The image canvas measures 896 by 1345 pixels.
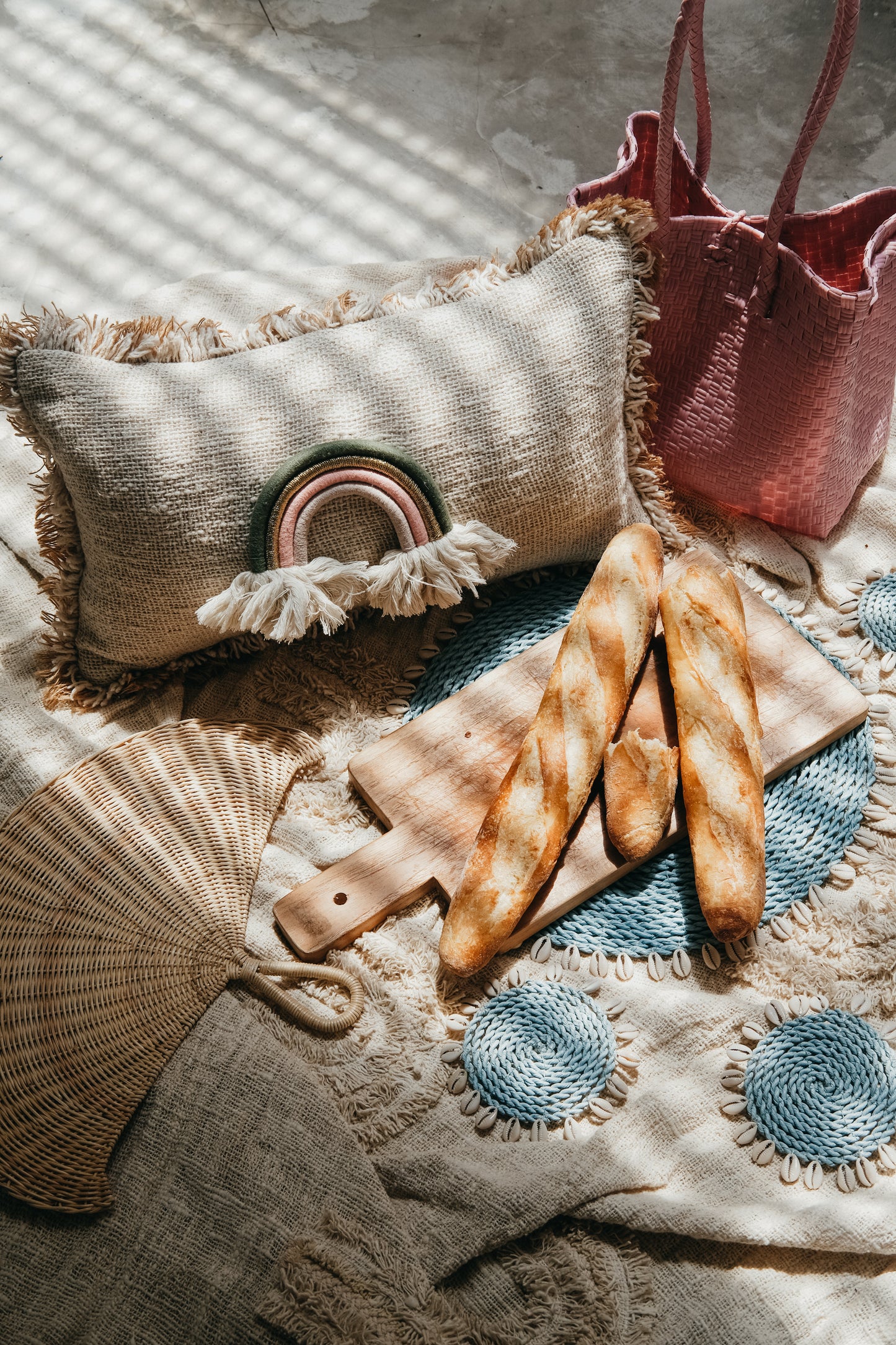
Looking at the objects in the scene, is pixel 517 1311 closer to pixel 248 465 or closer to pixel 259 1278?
pixel 259 1278

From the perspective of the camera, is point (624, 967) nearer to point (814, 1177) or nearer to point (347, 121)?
point (814, 1177)

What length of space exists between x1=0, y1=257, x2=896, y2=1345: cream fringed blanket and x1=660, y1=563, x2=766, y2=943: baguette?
0.09m

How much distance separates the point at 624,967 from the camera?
41.3 inches

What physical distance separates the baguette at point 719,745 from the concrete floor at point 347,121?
87 cm

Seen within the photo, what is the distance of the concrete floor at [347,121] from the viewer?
1744 millimetres

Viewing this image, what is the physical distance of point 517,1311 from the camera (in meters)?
0.87

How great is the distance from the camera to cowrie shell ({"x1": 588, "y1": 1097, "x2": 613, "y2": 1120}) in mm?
970

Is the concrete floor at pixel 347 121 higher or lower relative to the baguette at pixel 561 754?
higher

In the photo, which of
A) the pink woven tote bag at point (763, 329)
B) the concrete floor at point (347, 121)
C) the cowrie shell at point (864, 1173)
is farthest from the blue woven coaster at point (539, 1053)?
the concrete floor at point (347, 121)

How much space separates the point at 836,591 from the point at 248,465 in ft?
2.29

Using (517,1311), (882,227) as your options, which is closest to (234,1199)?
(517,1311)

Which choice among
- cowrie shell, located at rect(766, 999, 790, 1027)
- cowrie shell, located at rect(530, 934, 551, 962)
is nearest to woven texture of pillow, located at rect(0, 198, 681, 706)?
cowrie shell, located at rect(530, 934, 551, 962)

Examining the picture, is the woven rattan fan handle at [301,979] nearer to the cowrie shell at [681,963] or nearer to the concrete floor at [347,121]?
the cowrie shell at [681,963]

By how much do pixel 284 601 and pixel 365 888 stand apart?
295 mm
